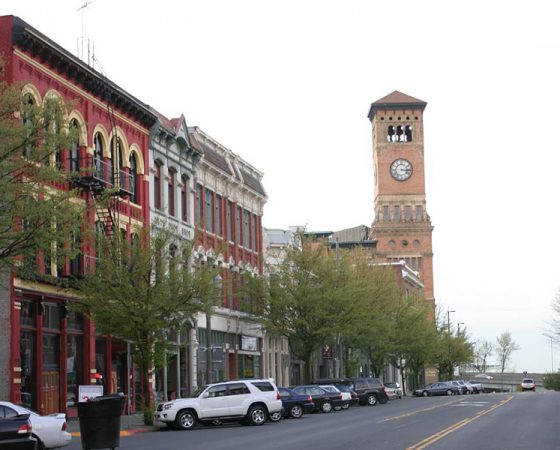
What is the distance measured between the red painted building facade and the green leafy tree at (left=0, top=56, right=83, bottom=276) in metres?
Answer: 6.32

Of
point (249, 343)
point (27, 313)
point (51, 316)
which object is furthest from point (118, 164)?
point (249, 343)

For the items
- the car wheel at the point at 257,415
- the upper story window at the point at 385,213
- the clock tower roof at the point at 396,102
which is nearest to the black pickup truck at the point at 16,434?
the car wheel at the point at 257,415

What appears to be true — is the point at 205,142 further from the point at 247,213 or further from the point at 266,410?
the point at 266,410

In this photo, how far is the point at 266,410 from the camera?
39031 millimetres

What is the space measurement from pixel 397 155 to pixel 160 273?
12204 centimetres

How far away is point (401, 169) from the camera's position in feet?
521

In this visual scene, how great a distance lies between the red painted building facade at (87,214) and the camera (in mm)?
37344

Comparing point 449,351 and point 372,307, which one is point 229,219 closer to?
point 372,307

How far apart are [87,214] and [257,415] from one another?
32.0 ft

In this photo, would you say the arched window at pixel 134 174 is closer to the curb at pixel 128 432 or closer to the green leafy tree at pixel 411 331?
the curb at pixel 128 432

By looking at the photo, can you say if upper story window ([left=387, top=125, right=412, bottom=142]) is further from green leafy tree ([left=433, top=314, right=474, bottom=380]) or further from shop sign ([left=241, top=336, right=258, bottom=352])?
shop sign ([left=241, top=336, right=258, bottom=352])

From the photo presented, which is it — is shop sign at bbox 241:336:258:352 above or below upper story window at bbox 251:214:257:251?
below

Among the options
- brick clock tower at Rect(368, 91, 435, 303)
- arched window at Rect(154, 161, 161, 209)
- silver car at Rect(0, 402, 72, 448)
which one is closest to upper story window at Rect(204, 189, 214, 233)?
arched window at Rect(154, 161, 161, 209)

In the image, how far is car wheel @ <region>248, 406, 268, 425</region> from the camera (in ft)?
127
